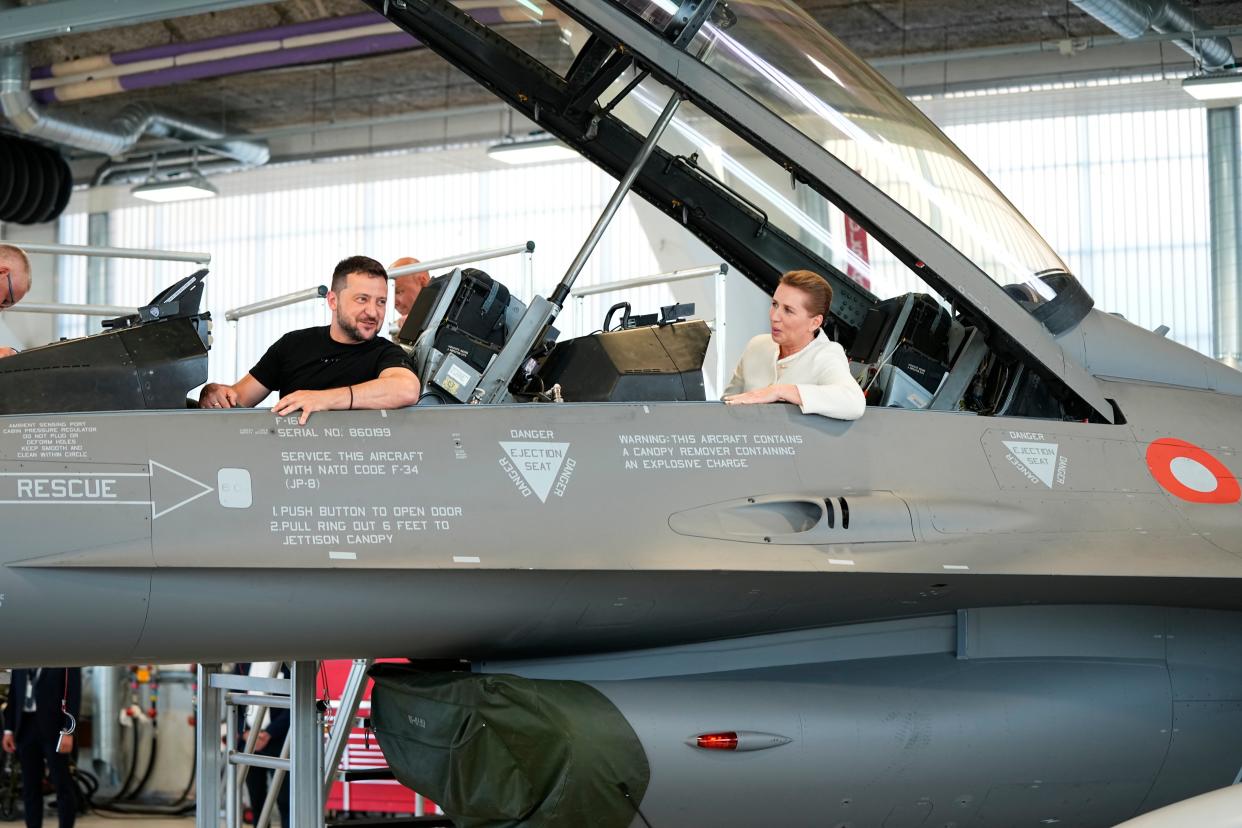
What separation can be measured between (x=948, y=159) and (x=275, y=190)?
11.9 meters

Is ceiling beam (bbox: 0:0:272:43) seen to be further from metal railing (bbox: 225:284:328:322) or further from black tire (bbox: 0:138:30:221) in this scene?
black tire (bbox: 0:138:30:221)

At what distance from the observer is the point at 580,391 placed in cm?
436

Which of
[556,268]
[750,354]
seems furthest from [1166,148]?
[750,354]

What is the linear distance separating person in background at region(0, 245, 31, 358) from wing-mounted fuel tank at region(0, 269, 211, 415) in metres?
0.86

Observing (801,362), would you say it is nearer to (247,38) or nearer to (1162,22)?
(1162,22)

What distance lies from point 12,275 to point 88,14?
19.0 feet

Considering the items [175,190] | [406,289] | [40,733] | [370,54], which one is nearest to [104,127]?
[175,190]

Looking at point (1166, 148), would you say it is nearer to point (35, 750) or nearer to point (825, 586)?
point (825, 586)

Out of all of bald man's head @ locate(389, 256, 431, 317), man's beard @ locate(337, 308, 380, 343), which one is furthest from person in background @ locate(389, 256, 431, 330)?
man's beard @ locate(337, 308, 380, 343)

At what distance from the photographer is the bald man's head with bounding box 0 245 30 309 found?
4.51 metres

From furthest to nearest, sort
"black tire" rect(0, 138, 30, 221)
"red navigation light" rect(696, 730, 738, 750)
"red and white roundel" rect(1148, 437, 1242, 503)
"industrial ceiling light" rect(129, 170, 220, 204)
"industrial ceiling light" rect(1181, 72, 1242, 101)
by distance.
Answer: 1. "black tire" rect(0, 138, 30, 221)
2. "industrial ceiling light" rect(129, 170, 220, 204)
3. "industrial ceiling light" rect(1181, 72, 1242, 101)
4. "red and white roundel" rect(1148, 437, 1242, 503)
5. "red navigation light" rect(696, 730, 738, 750)

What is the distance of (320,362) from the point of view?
4281 mm

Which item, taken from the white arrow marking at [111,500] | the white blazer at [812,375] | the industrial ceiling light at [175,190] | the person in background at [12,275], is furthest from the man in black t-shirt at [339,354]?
the industrial ceiling light at [175,190]

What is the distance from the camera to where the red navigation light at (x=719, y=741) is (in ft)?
13.0
